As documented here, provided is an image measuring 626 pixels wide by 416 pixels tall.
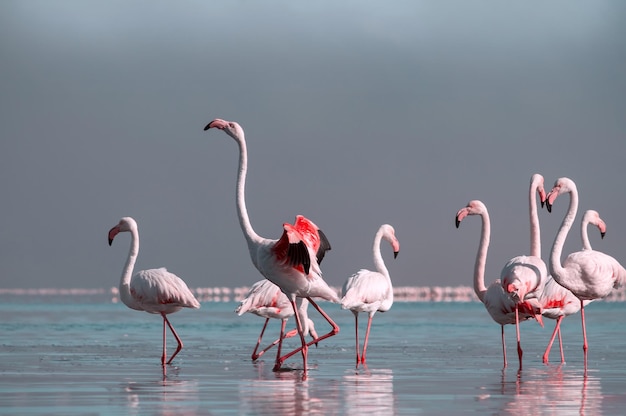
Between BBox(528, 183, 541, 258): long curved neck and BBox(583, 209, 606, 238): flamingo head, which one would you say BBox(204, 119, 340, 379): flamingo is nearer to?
BBox(528, 183, 541, 258): long curved neck

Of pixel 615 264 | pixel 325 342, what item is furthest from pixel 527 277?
pixel 325 342

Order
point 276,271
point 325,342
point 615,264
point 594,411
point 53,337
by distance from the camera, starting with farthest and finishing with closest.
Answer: point 53,337
point 325,342
point 615,264
point 276,271
point 594,411

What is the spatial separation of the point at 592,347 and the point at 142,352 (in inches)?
291

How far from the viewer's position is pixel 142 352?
54.3 ft

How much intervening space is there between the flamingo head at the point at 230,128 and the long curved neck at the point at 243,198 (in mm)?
52

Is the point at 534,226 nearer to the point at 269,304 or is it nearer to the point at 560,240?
the point at 560,240

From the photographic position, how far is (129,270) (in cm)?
1523

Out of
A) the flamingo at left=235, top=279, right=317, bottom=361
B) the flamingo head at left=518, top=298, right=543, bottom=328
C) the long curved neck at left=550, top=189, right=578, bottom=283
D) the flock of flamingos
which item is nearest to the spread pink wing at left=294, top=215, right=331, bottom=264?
the flock of flamingos

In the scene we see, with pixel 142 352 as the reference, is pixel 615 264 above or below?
above

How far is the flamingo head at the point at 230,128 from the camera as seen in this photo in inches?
491

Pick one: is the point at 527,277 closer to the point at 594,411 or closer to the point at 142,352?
the point at 594,411

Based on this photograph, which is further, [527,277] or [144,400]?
[527,277]

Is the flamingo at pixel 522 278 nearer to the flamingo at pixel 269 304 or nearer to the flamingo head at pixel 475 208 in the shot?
the flamingo head at pixel 475 208

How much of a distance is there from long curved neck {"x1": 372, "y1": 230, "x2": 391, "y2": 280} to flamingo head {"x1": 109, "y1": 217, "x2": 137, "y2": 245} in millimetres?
3510
